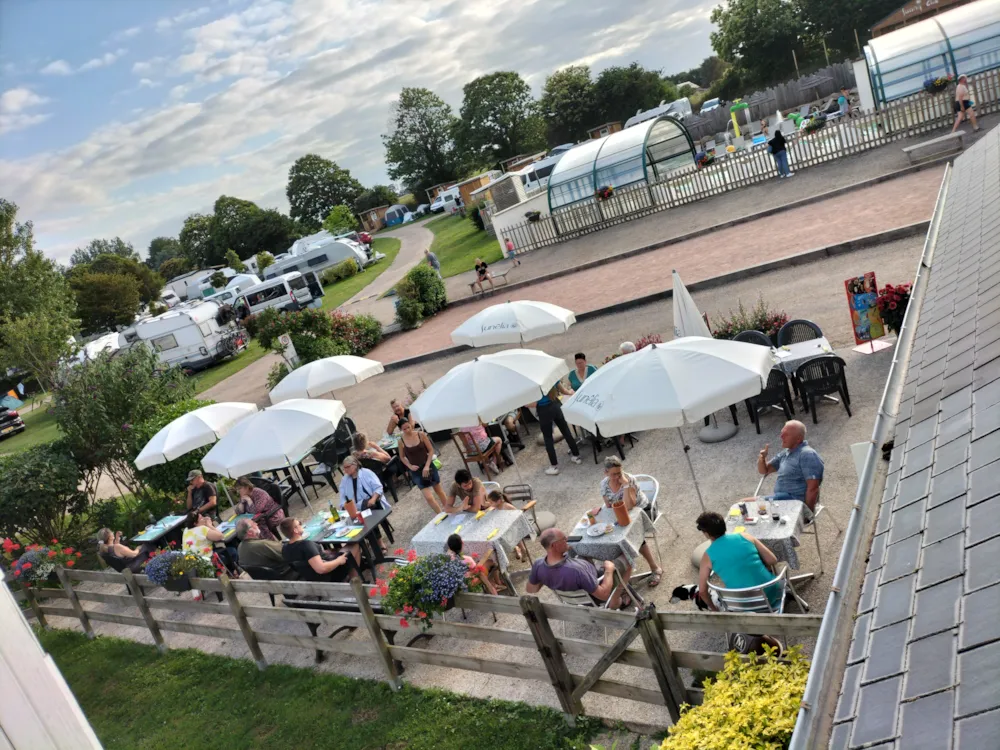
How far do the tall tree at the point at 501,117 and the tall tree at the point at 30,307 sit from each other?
55.9 meters

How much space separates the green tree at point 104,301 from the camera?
5372cm

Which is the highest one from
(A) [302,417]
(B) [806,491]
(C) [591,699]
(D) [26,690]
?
(D) [26,690]

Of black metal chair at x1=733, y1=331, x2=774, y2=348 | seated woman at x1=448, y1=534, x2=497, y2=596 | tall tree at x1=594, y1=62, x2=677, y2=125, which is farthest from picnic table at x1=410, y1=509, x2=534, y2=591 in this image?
tall tree at x1=594, y1=62, x2=677, y2=125

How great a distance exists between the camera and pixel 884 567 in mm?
3092

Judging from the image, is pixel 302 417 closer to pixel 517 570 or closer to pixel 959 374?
pixel 517 570

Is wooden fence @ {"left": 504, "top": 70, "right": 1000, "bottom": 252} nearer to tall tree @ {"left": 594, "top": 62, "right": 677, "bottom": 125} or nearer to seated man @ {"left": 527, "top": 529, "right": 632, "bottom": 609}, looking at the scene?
seated man @ {"left": 527, "top": 529, "right": 632, "bottom": 609}

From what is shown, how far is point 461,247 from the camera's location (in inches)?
1490

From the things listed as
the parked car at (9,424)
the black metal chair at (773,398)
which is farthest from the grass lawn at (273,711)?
the parked car at (9,424)

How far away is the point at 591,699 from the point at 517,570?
91.8 inches

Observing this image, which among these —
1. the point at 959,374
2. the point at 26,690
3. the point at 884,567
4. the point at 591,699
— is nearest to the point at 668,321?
the point at 591,699

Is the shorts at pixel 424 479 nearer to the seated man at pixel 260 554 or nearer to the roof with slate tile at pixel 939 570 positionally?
the seated man at pixel 260 554

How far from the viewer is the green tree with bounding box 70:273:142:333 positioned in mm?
53719

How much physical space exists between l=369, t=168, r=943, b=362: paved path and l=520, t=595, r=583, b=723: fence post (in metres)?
11.3

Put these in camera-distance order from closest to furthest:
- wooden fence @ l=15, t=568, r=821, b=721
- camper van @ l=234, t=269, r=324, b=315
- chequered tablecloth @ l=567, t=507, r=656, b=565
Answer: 1. wooden fence @ l=15, t=568, r=821, b=721
2. chequered tablecloth @ l=567, t=507, r=656, b=565
3. camper van @ l=234, t=269, r=324, b=315
